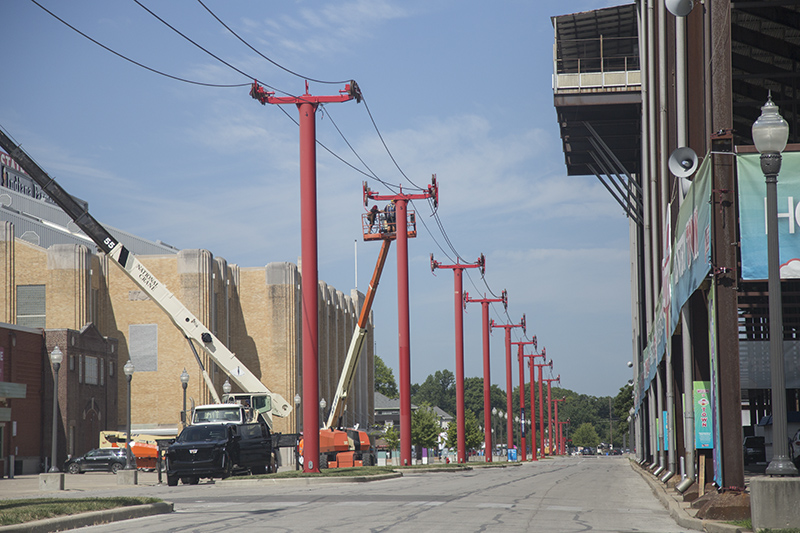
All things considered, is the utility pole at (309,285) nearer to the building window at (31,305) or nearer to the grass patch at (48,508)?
the grass patch at (48,508)

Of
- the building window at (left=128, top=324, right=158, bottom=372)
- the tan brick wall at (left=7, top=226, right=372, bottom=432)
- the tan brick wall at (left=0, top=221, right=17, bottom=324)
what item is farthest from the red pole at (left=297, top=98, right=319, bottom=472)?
the tan brick wall at (left=0, top=221, right=17, bottom=324)

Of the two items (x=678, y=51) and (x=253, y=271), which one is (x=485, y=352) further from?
(x=678, y=51)

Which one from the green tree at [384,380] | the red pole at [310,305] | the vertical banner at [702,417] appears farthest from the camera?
the green tree at [384,380]

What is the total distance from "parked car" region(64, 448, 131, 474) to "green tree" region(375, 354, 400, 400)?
346 feet

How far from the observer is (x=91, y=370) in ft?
199

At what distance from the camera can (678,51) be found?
20266 millimetres

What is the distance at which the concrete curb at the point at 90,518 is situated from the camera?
483 inches

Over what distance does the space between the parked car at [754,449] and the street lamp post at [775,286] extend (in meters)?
23.9

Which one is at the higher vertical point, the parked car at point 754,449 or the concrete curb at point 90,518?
the concrete curb at point 90,518

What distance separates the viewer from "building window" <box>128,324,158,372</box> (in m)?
70.3

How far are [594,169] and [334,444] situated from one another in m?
20.4

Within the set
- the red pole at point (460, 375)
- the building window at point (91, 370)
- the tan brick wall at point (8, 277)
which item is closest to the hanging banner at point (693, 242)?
the red pole at point (460, 375)

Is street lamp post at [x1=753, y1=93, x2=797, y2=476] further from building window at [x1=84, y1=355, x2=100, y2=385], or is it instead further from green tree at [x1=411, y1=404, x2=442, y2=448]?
green tree at [x1=411, y1=404, x2=442, y2=448]

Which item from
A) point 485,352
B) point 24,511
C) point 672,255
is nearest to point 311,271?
point 672,255
